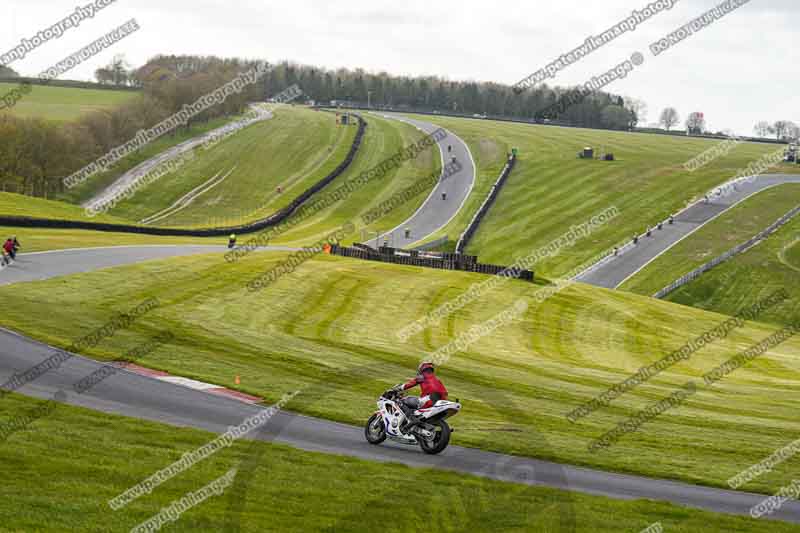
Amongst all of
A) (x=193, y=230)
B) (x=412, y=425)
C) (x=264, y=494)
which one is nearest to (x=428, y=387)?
(x=412, y=425)

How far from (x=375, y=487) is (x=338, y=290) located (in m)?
33.2

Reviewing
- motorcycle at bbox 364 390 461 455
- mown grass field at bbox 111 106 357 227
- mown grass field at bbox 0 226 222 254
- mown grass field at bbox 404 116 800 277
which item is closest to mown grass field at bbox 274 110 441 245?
mown grass field at bbox 111 106 357 227

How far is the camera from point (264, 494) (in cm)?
1469

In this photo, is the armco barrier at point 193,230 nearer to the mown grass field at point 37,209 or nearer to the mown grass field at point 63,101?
the mown grass field at point 37,209

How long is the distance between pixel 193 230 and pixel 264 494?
6272cm

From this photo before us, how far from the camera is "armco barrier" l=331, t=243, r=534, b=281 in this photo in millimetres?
58812

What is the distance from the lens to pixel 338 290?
159ft

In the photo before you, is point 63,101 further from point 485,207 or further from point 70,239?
point 70,239

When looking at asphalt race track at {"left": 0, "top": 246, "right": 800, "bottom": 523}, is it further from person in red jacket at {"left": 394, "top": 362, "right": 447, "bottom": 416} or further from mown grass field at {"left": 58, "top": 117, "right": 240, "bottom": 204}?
mown grass field at {"left": 58, "top": 117, "right": 240, "bottom": 204}

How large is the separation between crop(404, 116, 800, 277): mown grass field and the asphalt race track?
6289cm

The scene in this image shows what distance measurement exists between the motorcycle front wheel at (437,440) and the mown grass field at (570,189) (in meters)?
64.3

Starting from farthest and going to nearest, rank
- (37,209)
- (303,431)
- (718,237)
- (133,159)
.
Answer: (133,159) < (718,237) < (37,209) < (303,431)

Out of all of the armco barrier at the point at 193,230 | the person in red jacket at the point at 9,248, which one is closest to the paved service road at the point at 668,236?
the armco barrier at the point at 193,230

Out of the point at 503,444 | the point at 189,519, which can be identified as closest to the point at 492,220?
the point at 503,444
